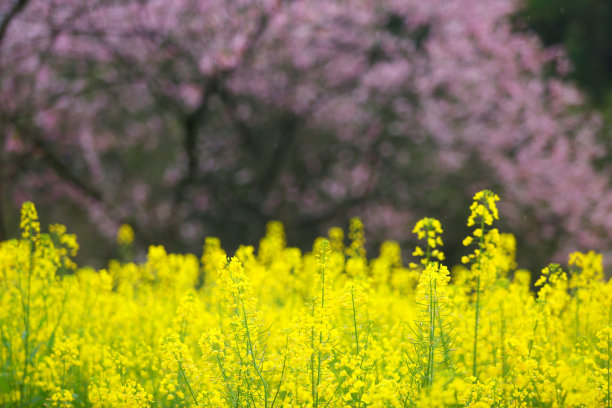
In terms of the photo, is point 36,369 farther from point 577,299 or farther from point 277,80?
point 277,80

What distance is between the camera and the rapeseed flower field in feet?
10.0

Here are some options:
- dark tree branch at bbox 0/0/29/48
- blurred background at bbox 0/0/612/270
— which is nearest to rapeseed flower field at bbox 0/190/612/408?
dark tree branch at bbox 0/0/29/48

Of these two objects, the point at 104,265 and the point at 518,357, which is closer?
the point at 518,357

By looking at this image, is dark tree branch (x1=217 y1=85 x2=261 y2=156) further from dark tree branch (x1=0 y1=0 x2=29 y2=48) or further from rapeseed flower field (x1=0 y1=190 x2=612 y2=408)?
rapeseed flower field (x1=0 y1=190 x2=612 y2=408)

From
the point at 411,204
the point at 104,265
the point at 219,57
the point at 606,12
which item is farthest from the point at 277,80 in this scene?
the point at 606,12

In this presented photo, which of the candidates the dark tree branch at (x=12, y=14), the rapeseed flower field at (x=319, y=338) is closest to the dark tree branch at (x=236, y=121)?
the dark tree branch at (x=12, y=14)

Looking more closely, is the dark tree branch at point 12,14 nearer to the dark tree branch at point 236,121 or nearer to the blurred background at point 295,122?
the blurred background at point 295,122

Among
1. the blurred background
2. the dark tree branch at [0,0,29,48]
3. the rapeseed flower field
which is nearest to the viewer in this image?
the rapeseed flower field

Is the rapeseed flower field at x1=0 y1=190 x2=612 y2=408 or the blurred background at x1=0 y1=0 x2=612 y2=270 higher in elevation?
Answer: the blurred background at x1=0 y1=0 x2=612 y2=270

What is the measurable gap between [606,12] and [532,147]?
4.44m

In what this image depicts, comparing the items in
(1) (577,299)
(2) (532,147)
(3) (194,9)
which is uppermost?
(3) (194,9)

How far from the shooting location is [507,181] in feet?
36.9

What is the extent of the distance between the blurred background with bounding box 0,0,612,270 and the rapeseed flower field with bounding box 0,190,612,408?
4.79m

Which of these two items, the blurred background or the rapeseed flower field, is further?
the blurred background
